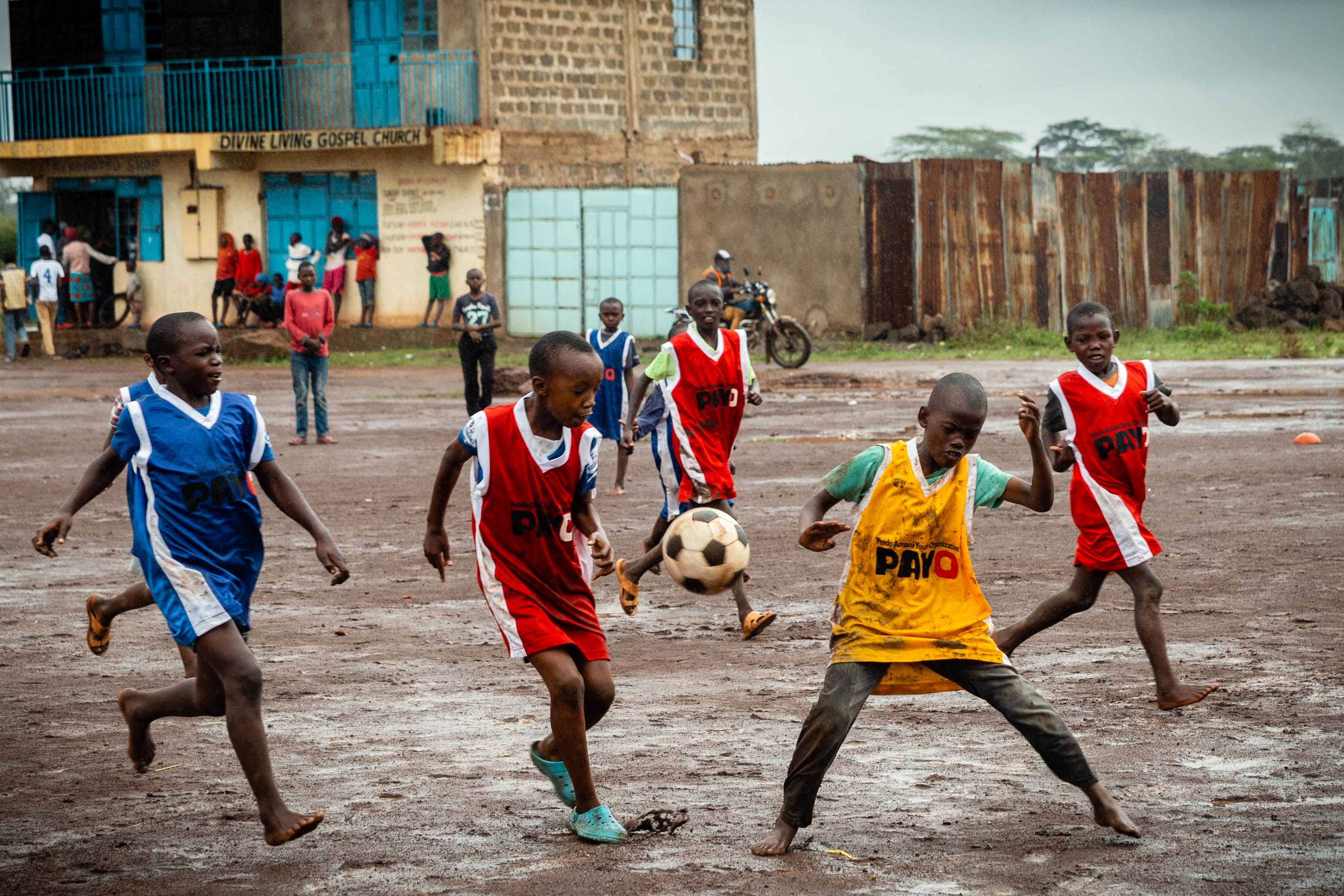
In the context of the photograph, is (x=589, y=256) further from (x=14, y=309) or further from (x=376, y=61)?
(x=14, y=309)

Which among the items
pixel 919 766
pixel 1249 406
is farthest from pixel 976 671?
pixel 1249 406

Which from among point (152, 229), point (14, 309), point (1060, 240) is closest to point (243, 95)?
point (152, 229)

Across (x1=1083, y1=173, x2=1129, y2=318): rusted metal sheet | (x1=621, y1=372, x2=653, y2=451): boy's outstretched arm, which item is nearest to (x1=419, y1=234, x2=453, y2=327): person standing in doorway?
(x1=1083, y1=173, x2=1129, y2=318): rusted metal sheet

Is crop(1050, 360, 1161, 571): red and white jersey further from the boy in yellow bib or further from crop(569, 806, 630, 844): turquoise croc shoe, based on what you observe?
crop(569, 806, 630, 844): turquoise croc shoe

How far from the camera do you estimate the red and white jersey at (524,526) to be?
167 inches

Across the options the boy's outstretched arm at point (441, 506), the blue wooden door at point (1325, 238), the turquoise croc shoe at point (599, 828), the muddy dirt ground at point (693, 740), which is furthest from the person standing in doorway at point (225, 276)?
the turquoise croc shoe at point (599, 828)

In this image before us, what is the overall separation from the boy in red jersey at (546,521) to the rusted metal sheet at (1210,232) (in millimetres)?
25461

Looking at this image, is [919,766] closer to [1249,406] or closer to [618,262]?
[1249,406]

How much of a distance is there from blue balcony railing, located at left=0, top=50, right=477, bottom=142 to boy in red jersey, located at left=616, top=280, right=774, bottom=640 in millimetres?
21905

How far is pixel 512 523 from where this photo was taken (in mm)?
4258

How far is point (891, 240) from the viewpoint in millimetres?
26375

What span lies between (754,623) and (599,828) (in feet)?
8.79

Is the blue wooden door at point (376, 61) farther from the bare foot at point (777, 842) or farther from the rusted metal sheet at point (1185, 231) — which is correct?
the bare foot at point (777, 842)

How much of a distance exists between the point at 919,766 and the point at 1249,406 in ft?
41.8
